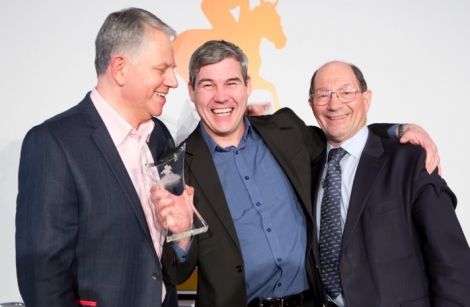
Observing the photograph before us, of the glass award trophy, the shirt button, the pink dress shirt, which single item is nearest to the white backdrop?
the pink dress shirt

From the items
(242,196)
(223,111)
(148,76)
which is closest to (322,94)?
(223,111)

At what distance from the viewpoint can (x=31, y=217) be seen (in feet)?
4.29

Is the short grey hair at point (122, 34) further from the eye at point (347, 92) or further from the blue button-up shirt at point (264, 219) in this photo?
the eye at point (347, 92)

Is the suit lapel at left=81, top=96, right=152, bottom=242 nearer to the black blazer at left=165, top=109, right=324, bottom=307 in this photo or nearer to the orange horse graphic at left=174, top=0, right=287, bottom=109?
the black blazer at left=165, top=109, right=324, bottom=307

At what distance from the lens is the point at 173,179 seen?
1.48 m

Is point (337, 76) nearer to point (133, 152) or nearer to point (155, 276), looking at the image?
point (133, 152)

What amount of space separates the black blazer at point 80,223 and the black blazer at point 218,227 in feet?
0.93

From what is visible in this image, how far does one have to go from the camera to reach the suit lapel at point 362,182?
166cm

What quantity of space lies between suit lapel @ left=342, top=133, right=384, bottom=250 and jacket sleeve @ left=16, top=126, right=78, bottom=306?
3.31 ft

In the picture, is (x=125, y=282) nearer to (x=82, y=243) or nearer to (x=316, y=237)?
(x=82, y=243)

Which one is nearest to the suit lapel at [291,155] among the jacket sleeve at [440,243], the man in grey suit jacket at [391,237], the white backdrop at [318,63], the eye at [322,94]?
the man in grey suit jacket at [391,237]

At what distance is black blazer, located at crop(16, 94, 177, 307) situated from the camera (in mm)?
1310

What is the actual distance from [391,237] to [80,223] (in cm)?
113

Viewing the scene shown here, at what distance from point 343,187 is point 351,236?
0.23 metres
